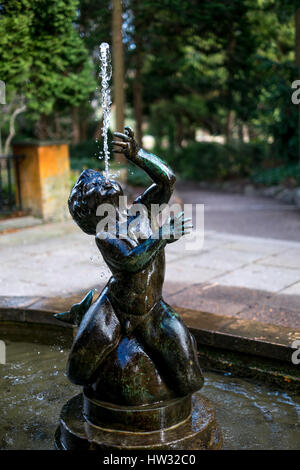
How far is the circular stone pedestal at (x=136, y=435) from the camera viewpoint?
252 centimetres

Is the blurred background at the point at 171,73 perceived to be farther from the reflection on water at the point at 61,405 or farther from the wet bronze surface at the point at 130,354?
the wet bronze surface at the point at 130,354

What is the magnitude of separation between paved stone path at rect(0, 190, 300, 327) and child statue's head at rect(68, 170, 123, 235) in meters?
2.10

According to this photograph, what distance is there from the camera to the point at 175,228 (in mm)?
2461

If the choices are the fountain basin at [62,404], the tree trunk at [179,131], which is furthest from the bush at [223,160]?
the fountain basin at [62,404]

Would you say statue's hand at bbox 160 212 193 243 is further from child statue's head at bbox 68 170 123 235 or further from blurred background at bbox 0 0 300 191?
blurred background at bbox 0 0 300 191

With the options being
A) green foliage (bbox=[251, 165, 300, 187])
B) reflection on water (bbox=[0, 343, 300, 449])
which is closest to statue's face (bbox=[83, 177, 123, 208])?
reflection on water (bbox=[0, 343, 300, 449])

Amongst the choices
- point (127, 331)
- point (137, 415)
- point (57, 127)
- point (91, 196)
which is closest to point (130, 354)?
point (127, 331)

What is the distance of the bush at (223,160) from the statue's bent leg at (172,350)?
15.6 metres

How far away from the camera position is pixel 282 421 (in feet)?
10.1

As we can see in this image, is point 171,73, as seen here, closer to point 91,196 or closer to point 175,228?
point 91,196

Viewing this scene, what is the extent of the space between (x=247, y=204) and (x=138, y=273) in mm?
10679

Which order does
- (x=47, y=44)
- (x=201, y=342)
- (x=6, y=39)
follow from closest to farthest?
(x=201, y=342) → (x=6, y=39) → (x=47, y=44)
